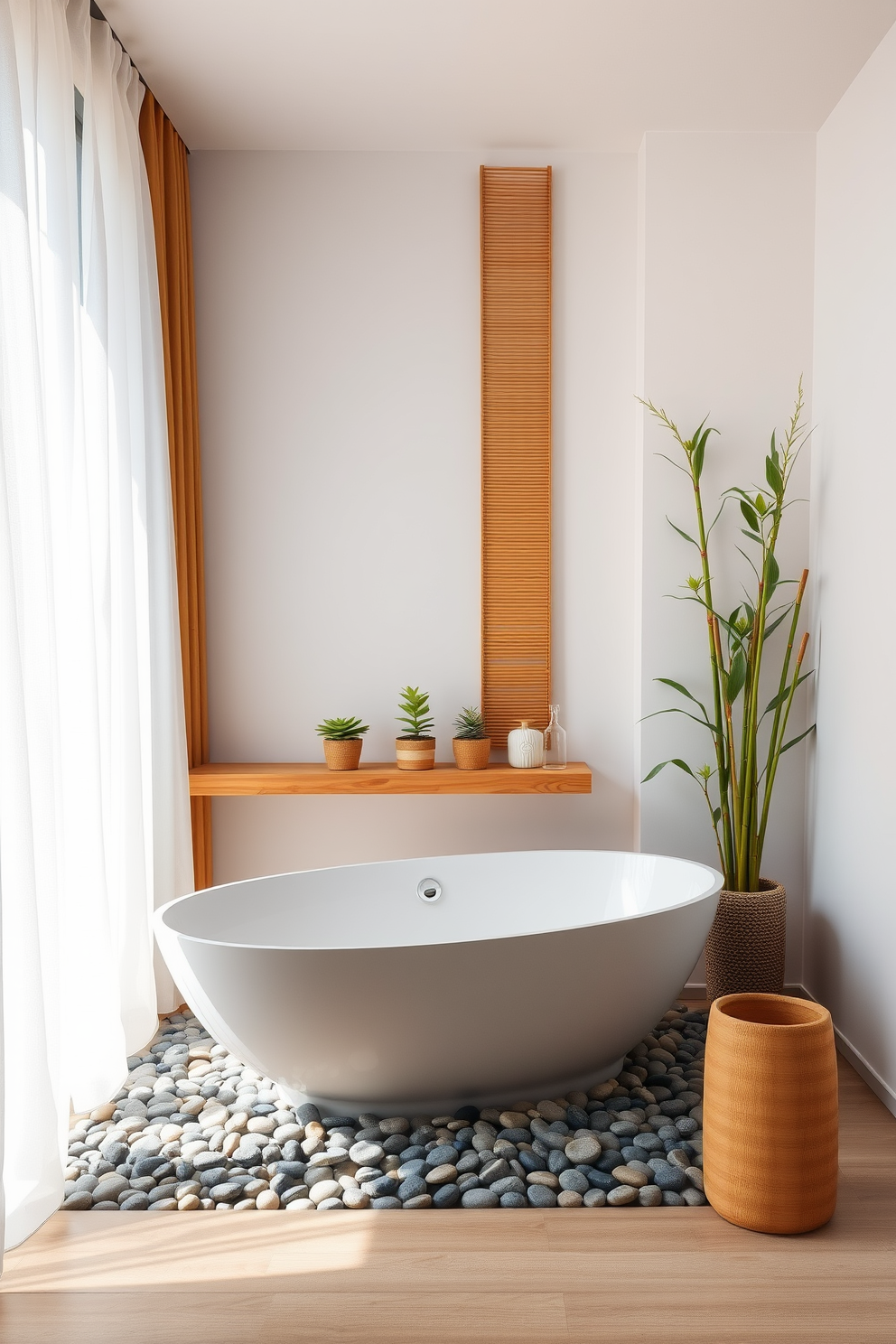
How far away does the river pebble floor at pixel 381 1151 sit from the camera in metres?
2.09

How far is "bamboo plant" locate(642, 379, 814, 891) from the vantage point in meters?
3.04

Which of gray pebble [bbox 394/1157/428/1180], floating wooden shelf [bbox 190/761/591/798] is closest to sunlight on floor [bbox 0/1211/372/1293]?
gray pebble [bbox 394/1157/428/1180]

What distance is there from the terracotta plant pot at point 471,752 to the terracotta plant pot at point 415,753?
3.3 inches

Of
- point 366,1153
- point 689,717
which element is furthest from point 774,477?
point 366,1153

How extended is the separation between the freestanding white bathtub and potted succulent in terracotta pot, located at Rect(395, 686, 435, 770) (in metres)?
0.70

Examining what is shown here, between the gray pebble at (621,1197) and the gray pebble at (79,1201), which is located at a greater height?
the gray pebble at (621,1197)

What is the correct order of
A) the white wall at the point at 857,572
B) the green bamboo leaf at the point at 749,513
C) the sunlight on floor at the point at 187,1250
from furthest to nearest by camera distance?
the green bamboo leaf at the point at 749,513
the white wall at the point at 857,572
the sunlight on floor at the point at 187,1250

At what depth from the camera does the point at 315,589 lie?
3443 mm

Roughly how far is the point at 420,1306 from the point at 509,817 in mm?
1808

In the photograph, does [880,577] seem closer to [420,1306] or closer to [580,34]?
[580,34]

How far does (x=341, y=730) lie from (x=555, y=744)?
72 centimetres

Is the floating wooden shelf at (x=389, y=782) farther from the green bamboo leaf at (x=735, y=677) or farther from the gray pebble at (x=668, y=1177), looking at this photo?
the gray pebble at (x=668, y=1177)

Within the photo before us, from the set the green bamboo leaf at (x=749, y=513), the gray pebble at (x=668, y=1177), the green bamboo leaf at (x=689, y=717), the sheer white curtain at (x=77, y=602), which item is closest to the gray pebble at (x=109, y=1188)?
the sheer white curtain at (x=77, y=602)

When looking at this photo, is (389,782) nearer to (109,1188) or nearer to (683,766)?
(683,766)
